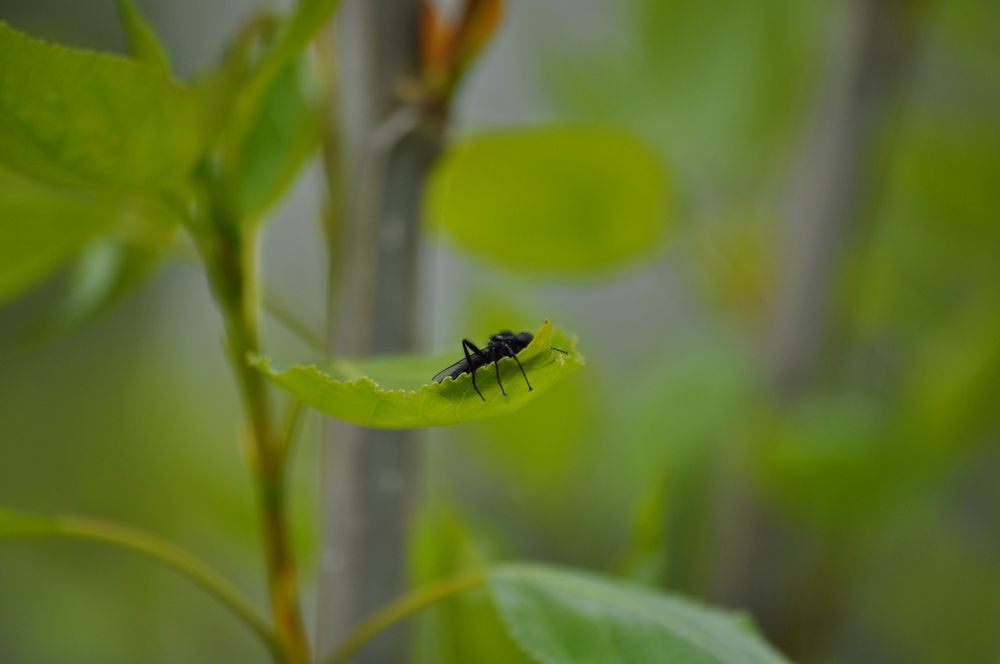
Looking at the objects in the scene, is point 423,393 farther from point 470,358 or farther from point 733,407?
point 733,407

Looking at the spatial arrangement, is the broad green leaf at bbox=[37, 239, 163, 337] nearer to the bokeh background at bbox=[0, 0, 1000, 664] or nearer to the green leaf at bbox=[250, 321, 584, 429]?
the bokeh background at bbox=[0, 0, 1000, 664]

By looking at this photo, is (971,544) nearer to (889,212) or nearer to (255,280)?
(889,212)

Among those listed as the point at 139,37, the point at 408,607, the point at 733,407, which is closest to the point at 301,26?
the point at 139,37

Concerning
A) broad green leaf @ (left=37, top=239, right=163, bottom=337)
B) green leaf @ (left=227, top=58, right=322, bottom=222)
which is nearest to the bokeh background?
broad green leaf @ (left=37, top=239, right=163, bottom=337)

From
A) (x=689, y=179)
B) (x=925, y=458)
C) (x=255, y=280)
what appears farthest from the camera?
(x=689, y=179)

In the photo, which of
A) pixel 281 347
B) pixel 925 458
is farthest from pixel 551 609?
pixel 281 347
